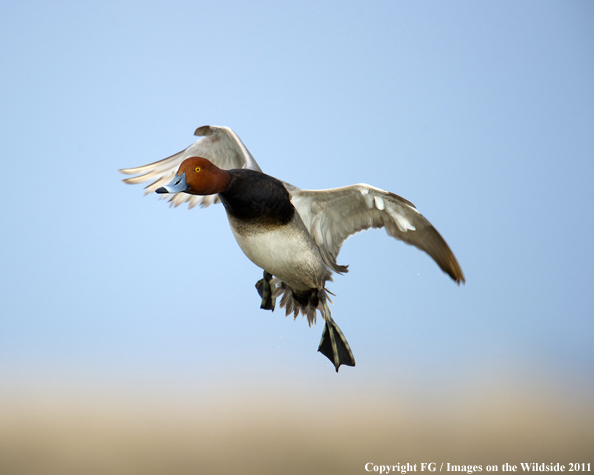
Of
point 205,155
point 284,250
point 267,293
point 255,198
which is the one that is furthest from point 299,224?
point 205,155

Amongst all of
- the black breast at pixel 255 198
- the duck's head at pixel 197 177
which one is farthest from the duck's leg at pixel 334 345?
the duck's head at pixel 197 177

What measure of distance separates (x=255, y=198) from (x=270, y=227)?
0.44 feet

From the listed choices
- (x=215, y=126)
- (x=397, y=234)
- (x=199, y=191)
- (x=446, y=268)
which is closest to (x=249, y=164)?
(x=215, y=126)

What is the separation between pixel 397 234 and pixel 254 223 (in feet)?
A: 2.02

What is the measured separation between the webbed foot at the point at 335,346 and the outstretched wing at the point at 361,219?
0.26 m

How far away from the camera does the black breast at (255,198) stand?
6.45ft

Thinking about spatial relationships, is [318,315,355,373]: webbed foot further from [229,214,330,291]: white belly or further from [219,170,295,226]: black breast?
[219,170,295,226]: black breast

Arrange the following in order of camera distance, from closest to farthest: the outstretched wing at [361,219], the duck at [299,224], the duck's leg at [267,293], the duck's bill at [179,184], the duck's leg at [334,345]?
the duck's bill at [179,184] → the duck at [299,224] → the outstretched wing at [361,219] → the duck's leg at [334,345] → the duck's leg at [267,293]

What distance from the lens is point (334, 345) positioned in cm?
230

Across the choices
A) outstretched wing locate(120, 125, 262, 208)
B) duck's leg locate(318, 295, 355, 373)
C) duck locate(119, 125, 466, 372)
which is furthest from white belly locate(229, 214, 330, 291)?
outstretched wing locate(120, 125, 262, 208)

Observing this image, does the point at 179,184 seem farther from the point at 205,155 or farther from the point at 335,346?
the point at 335,346

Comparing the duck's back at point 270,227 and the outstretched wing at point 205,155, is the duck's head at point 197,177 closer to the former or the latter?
the duck's back at point 270,227

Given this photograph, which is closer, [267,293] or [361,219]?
[361,219]

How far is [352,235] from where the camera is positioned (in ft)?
7.52
